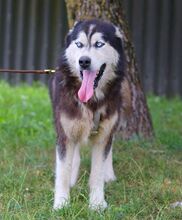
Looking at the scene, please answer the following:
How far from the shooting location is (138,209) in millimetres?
4156

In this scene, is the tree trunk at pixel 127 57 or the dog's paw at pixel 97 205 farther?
the tree trunk at pixel 127 57

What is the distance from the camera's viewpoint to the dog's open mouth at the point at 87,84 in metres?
4.20

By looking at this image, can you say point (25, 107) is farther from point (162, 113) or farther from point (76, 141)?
point (76, 141)

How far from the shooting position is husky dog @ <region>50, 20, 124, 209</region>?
13.8ft

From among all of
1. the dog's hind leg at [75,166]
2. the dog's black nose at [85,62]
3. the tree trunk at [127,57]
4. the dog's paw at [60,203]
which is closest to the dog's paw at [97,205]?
the dog's paw at [60,203]

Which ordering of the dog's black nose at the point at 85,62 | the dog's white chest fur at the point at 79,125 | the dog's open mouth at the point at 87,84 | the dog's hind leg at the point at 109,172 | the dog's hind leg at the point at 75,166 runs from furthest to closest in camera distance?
the dog's hind leg at the point at 109,172 < the dog's hind leg at the point at 75,166 < the dog's white chest fur at the point at 79,125 < the dog's open mouth at the point at 87,84 < the dog's black nose at the point at 85,62

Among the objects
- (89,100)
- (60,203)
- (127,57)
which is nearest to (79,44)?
(89,100)

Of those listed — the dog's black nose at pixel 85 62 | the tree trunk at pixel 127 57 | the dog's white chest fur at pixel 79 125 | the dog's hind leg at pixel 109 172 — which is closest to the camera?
the dog's black nose at pixel 85 62

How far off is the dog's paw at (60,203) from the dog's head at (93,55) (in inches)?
30.9

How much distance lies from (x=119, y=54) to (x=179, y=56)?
22.7 ft

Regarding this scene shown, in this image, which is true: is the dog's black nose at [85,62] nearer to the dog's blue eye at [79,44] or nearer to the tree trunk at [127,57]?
the dog's blue eye at [79,44]

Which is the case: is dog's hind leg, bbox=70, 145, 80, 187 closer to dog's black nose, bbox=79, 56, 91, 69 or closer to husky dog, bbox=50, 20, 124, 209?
husky dog, bbox=50, 20, 124, 209

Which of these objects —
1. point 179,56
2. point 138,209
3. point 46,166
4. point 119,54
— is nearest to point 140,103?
point 46,166

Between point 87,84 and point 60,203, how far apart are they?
93cm
